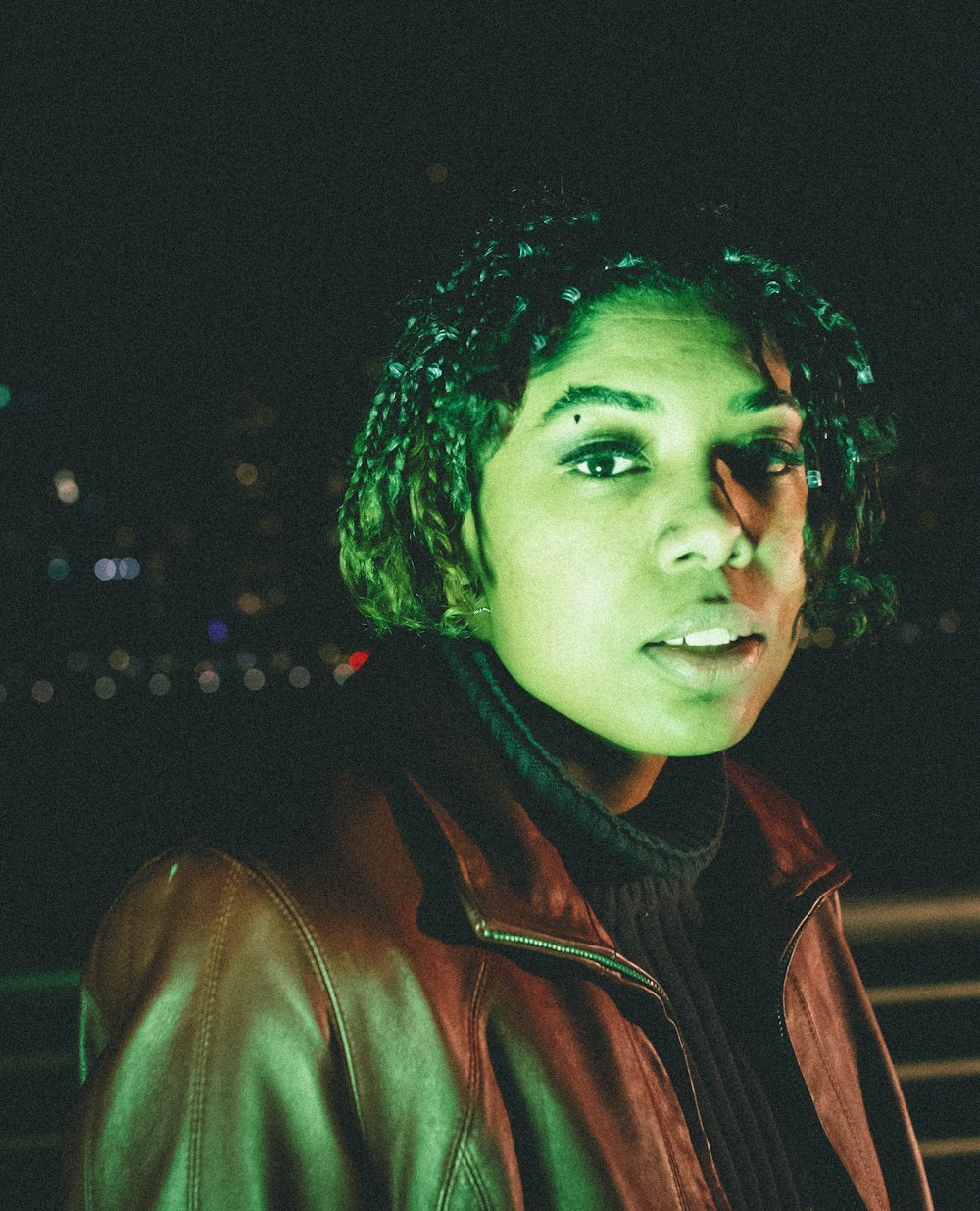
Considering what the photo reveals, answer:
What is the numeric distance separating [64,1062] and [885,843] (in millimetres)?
2795

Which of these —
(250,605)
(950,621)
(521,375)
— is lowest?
(950,621)

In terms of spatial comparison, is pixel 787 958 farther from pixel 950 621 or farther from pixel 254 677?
pixel 254 677

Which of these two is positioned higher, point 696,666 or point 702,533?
point 702,533

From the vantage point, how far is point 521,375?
141 centimetres

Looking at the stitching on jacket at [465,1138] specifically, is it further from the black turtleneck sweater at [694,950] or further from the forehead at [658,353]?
the forehead at [658,353]

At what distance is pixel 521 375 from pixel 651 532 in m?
0.35

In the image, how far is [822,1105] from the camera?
1.51 meters

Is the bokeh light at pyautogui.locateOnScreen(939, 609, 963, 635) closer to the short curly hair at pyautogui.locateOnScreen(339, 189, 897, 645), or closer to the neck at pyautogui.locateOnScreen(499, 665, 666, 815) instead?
the short curly hair at pyautogui.locateOnScreen(339, 189, 897, 645)

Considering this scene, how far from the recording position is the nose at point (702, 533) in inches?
49.6

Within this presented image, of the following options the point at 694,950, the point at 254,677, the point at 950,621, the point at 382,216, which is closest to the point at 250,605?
the point at 254,677

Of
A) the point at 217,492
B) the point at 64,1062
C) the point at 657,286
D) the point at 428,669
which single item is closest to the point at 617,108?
the point at 657,286

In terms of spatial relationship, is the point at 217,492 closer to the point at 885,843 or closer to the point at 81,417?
the point at 81,417

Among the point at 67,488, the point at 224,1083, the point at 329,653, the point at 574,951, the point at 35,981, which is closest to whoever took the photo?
the point at 224,1083

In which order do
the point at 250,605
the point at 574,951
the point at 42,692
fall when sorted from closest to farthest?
the point at 574,951 → the point at 42,692 → the point at 250,605
